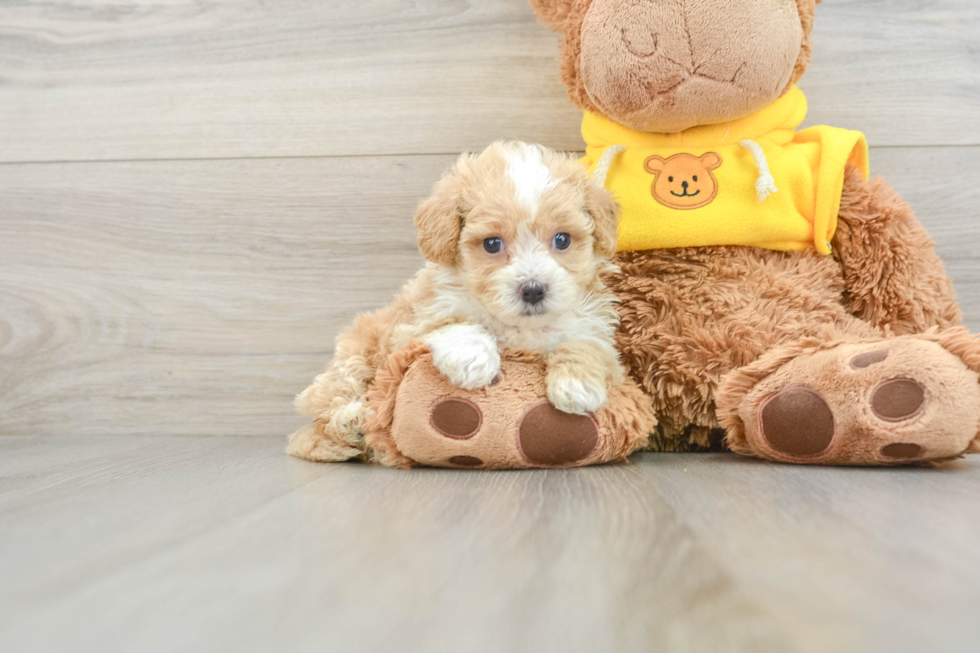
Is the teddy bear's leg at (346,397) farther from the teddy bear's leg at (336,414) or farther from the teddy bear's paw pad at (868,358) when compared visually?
the teddy bear's paw pad at (868,358)

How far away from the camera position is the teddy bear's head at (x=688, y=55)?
0.88 metres

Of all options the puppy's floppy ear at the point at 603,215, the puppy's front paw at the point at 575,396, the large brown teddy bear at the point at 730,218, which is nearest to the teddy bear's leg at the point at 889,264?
the large brown teddy bear at the point at 730,218

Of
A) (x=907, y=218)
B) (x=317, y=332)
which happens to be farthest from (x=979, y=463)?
(x=317, y=332)

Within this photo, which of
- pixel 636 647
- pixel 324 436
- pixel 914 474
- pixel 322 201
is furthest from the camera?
pixel 322 201

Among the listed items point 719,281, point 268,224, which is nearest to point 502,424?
point 719,281

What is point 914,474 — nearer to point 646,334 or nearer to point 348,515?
point 646,334

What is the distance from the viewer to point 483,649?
0.38 meters

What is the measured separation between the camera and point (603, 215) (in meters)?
0.91

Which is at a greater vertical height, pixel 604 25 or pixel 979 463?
pixel 604 25

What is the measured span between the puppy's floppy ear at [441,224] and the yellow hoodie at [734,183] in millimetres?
238

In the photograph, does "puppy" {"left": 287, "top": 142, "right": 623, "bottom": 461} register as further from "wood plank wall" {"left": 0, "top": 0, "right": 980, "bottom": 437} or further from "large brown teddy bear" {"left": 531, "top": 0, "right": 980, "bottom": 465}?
"wood plank wall" {"left": 0, "top": 0, "right": 980, "bottom": 437}

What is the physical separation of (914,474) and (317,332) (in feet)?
3.37

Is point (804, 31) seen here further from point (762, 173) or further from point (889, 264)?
point (889, 264)

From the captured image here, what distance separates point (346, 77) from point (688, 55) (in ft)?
2.29
